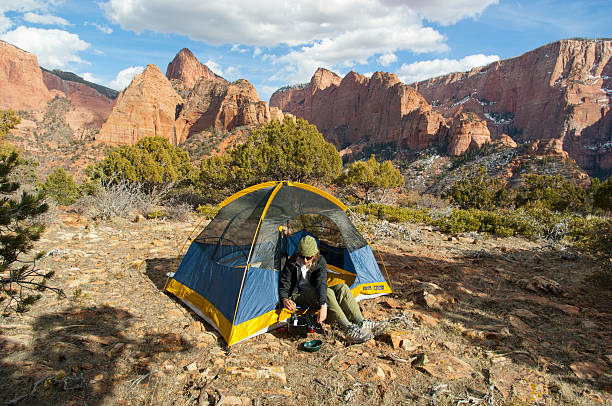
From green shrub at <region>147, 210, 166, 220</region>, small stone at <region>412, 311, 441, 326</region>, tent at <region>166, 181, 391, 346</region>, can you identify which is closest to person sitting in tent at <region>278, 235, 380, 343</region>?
tent at <region>166, 181, 391, 346</region>

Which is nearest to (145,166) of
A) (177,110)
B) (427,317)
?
(427,317)

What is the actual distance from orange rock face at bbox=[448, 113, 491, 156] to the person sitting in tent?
68.7 metres

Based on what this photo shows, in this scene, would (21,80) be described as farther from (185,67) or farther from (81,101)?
(185,67)

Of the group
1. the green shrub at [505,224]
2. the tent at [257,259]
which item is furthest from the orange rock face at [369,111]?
the tent at [257,259]

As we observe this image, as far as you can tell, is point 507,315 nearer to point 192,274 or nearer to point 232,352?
point 232,352

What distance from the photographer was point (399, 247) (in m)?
8.44

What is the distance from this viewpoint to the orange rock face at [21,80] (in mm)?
83562

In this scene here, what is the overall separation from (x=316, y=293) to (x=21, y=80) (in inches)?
4760

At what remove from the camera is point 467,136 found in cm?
6500

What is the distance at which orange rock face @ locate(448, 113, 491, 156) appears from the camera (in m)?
64.6

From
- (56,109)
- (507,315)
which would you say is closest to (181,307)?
(507,315)

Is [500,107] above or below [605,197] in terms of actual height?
Result: above

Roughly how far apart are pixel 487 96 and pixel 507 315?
13710 centimetres

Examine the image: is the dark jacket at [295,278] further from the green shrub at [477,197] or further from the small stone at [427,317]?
the green shrub at [477,197]
